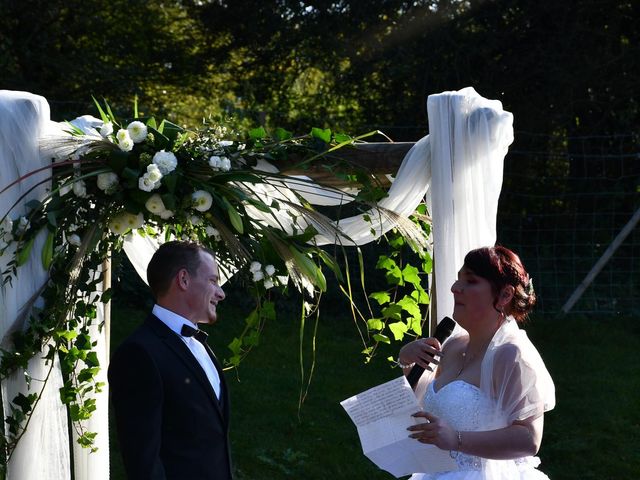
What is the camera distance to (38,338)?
368cm

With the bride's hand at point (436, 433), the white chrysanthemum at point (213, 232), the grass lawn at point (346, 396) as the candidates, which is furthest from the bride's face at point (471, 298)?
the grass lawn at point (346, 396)

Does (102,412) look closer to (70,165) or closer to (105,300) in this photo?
(105,300)

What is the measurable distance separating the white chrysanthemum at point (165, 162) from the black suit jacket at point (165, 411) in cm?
62

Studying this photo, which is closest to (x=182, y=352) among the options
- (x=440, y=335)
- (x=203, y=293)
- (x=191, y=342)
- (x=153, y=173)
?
(x=191, y=342)

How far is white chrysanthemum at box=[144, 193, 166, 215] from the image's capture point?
359 cm

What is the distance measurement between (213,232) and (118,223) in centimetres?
36

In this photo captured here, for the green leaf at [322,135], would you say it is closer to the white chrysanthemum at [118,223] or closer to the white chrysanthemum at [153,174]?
the white chrysanthemum at [153,174]

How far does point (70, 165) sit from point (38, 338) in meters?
0.66

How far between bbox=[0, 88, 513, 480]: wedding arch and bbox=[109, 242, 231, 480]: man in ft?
1.18

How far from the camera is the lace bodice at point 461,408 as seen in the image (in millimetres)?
3412

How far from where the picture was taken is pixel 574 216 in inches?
366

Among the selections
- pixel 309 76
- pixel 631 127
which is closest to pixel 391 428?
pixel 631 127

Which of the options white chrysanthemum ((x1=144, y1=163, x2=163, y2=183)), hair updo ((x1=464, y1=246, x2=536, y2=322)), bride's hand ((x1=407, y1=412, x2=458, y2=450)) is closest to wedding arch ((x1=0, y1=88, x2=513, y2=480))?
white chrysanthemum ((x1=144, y1=163, x2=163, y2=183))

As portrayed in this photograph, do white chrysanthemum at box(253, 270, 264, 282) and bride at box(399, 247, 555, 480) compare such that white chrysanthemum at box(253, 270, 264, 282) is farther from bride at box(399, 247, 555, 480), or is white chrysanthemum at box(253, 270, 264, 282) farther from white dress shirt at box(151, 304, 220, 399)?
bride at box(399, 247, 555, 480)
